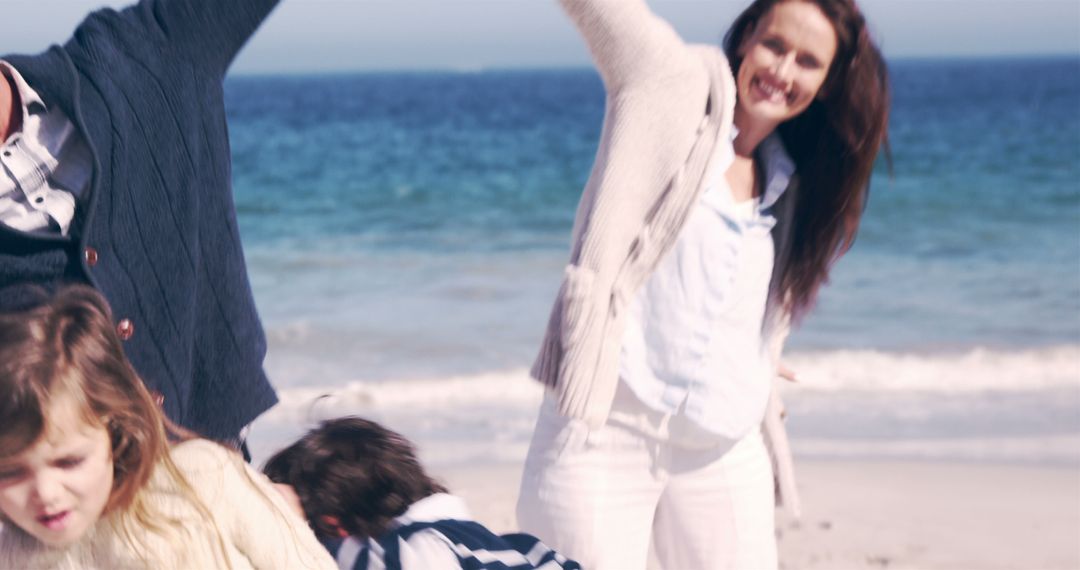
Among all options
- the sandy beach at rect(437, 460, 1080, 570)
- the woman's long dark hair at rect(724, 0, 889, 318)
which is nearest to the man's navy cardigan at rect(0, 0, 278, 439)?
the woman's long dark hair at rect(724, 0, 889, 318)

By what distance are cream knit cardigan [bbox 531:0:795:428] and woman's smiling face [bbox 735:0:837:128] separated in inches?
6.3

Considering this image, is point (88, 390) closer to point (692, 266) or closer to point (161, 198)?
point (161, 198)

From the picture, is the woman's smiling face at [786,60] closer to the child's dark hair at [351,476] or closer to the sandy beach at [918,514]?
the child's dark hair at [351,476]

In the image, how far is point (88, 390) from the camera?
6.14 feet

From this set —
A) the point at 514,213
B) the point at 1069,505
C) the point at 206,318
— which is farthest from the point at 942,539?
the point at 514,213

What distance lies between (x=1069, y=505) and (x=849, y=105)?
123 inches

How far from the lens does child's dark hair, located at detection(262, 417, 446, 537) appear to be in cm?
241

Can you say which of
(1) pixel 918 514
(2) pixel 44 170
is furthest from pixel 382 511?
(1) pixel 918 514

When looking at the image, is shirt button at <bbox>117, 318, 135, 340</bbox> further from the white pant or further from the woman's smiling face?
the woman's smiling face

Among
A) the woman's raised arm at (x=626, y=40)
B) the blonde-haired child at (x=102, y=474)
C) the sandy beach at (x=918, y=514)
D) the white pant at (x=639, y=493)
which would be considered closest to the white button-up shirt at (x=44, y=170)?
the blonde-haired child at (x=102, y=474)

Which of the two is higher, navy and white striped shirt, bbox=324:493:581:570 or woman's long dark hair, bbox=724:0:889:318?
woman's long dark hair, bbox=724:0:889:318

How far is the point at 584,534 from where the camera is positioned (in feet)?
8.34

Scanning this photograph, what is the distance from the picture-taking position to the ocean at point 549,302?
21.4 ft

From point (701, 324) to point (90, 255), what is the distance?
119cm
